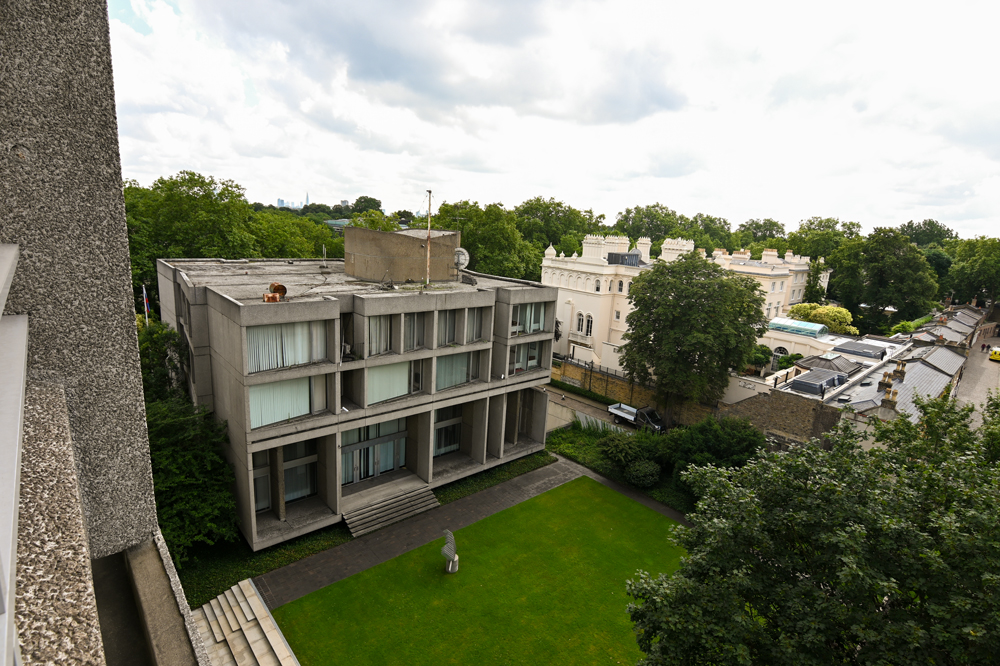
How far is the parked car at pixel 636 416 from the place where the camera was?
34719 millimetres

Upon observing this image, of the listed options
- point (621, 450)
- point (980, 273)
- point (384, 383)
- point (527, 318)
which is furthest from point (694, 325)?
point (980, 273)

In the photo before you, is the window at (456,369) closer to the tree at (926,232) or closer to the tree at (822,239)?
the tree at (822,239)

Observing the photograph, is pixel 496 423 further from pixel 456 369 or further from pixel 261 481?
pixel 261 481

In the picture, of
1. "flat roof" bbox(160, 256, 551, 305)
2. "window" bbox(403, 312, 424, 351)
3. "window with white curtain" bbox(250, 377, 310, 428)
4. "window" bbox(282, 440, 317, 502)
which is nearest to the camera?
"window with white curtain" bbox(250, 377, 310, 428)

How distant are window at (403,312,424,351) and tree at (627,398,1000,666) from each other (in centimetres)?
1371

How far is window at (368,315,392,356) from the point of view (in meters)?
21.6

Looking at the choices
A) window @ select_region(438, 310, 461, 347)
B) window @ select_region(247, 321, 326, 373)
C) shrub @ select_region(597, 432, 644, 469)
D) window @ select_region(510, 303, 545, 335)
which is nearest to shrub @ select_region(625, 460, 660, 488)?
shrub @ select_region(597, 432, 644, 469)

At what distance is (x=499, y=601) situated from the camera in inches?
755

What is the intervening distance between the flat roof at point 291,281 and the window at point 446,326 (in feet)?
4.95

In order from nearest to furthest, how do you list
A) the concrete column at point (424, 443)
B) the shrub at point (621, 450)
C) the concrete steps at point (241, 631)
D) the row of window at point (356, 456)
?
the concrete steps at point (241, 631) → the row of window at point (356, 456) → the concrete column at point (424, 443) → the shrub at point (621, 450)

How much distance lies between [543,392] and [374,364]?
11238 millimetres

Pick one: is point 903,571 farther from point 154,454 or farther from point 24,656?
point 154,454

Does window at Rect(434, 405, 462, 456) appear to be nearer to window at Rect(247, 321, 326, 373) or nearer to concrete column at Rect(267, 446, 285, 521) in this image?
concrete column at Rect(267, 446, 285, 521)

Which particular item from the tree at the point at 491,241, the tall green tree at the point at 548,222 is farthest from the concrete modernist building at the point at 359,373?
the tall green tree at the point at 548,222
